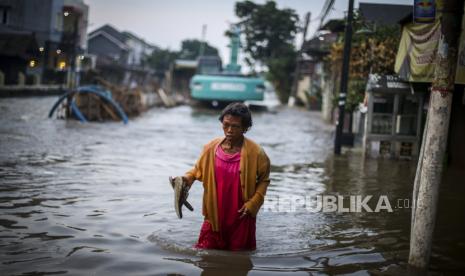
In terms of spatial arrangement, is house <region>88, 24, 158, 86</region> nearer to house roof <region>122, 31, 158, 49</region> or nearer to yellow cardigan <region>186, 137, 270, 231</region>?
house roof <region>122, 31, 158, 49</region>

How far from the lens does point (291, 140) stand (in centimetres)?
1625

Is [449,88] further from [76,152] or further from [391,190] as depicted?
[76,152]

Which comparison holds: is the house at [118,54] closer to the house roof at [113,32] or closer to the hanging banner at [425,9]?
the house roof at [113,32]

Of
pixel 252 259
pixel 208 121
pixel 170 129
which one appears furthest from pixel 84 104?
pixel 252 259

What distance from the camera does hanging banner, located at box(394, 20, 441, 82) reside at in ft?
31.0

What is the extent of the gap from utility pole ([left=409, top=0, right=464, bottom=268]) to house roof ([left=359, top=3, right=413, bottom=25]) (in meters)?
12.0

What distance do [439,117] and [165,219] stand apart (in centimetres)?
345

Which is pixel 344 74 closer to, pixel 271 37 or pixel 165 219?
pixel 165 219

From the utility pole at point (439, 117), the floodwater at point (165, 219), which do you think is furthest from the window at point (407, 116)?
the utility pole at point (439, 117)

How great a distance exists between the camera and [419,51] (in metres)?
9.99

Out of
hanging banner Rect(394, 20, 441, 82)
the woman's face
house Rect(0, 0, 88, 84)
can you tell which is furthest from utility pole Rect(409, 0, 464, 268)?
house Rect(0, 0, 88, 84)

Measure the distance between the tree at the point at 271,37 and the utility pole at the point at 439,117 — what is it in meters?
40.0

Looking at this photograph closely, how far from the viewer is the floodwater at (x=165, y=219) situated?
467 cm

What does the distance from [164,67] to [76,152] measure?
62.3m
